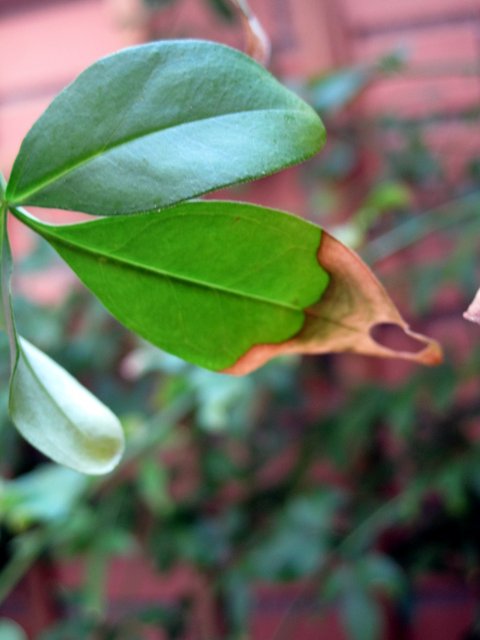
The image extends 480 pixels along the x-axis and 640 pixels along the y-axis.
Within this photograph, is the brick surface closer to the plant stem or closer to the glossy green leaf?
the plant stem

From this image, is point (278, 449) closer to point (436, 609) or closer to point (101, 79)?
point (436, 609)

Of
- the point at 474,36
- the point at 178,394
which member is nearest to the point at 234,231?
the point at 178,394

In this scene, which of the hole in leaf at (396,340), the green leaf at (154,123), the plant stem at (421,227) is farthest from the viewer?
the hole in leaf at (396,340)

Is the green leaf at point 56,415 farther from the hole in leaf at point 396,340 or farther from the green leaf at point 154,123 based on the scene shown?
the hole in leaf at point 396,340

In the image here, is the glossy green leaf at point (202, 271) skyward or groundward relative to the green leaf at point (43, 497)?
skyward

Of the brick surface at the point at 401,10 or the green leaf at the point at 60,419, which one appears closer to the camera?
the green leaf at the point at 60,419

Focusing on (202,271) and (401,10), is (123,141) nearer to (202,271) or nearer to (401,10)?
(202,271)

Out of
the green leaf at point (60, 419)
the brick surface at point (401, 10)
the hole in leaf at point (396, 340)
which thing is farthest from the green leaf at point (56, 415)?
the brick surface at point (401, 10)

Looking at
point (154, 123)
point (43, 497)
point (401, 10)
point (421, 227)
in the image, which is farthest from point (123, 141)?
point (401, 10)

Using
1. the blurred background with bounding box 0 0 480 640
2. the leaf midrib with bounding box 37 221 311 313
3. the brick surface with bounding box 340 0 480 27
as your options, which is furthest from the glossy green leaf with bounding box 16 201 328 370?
the brick surface with bounding box 340 0 480 27
